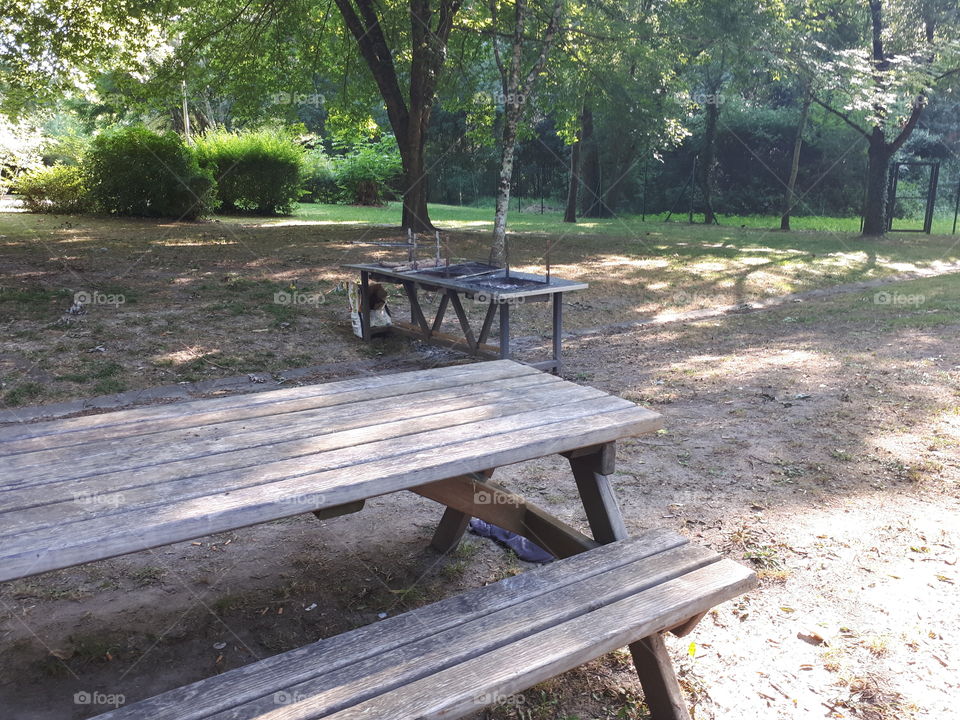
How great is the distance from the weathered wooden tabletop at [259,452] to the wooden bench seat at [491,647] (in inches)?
13.2

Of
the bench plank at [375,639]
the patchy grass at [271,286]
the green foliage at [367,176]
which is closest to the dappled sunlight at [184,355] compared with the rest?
the patchy grass at [271,286]

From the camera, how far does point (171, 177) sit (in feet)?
49.4

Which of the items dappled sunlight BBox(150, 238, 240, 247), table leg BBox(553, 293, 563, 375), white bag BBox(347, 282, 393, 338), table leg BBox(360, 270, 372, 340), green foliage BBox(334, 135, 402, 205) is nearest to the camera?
table leg BBox(553, 293, 563, 375)

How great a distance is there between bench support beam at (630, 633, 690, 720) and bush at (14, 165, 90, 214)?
16.3 meters

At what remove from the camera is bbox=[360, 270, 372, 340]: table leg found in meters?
7.31

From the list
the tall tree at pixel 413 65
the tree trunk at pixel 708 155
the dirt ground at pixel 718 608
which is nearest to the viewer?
the dirt ground at pixel 718 608

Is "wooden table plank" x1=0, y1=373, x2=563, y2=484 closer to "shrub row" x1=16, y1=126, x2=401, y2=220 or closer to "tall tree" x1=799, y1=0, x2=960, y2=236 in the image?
"shrub row" x1=16, y1=126, x2=401, y2=220

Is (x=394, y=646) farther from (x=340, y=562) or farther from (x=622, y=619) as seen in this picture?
(x=340, y=562)

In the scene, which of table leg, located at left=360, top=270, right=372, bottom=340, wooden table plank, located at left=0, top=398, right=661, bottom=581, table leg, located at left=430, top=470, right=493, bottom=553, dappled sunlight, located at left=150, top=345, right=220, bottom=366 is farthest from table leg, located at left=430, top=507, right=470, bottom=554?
table leg, located at left=360, top=270, right=372, bottom=340

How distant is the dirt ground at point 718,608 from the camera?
97.0 inches

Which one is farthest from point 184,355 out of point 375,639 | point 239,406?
point 375,639

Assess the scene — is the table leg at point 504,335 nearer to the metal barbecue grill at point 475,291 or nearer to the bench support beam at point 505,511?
the metal barbecue grill at point 475,291

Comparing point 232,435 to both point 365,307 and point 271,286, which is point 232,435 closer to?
point 365,307

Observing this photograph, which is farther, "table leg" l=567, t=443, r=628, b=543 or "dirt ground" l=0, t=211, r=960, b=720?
"table leg" l=567, t=443, r=628, b=543
